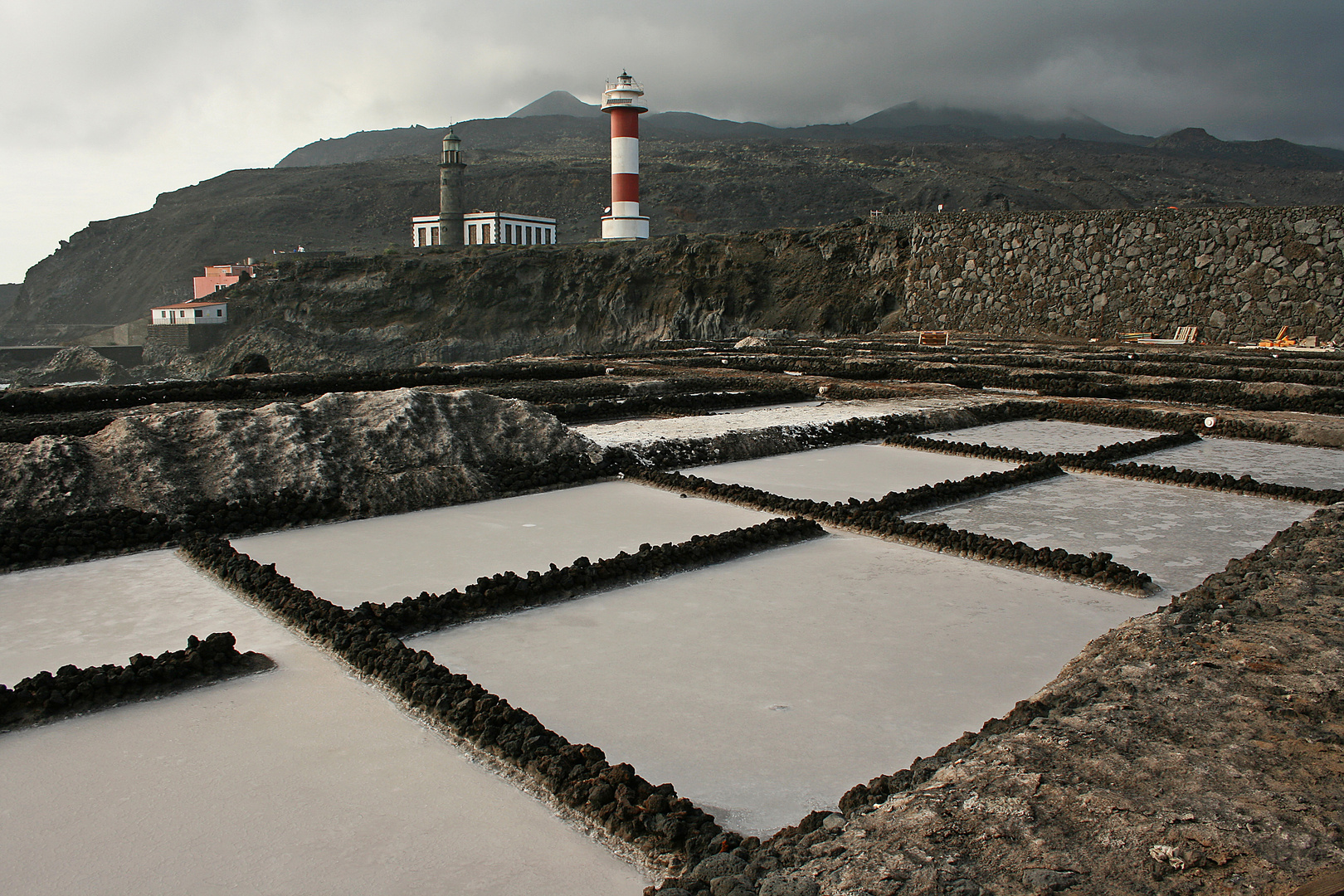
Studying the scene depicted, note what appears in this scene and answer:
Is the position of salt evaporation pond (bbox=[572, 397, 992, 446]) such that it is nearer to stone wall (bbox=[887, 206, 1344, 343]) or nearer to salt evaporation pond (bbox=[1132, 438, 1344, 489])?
salt evaporation pond (bbox=[1132, 438, 1344, 489])

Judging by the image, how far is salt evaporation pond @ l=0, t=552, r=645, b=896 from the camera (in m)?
1.67

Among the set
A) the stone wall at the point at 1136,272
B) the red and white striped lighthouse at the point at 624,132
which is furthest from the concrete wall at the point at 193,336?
the stone wall at the point at 1136,272

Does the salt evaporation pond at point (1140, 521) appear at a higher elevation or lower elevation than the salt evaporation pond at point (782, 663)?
higher

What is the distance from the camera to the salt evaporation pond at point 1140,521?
3.69m

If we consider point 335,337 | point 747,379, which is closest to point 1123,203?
point 335,337

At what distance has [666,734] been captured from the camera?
2.19m

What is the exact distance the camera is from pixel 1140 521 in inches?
168

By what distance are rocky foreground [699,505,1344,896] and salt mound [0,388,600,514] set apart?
334 cm

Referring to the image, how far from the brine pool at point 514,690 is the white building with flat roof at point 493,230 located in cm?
4579

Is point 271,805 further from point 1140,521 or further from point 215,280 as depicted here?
point 215,280

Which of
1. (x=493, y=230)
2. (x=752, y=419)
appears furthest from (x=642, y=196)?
(x=752, y=419)

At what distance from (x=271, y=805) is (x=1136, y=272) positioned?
18.4 meters

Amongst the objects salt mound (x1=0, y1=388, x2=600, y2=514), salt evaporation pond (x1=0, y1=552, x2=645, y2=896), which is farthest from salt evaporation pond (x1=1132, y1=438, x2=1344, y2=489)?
salt evaporation pond (x1=0, y1=552, x2=645, y2=896)

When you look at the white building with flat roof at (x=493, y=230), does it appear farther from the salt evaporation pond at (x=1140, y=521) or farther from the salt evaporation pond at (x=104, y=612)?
the salt evaporation pond at (x=104, y=612)
